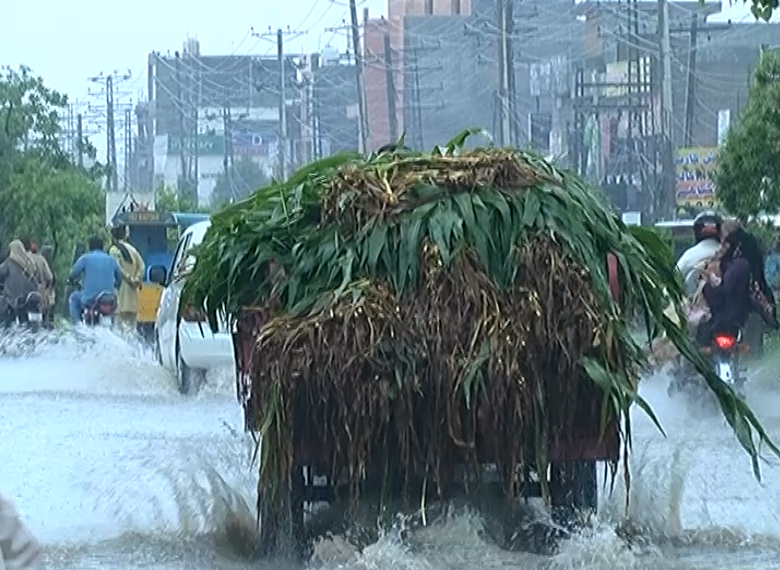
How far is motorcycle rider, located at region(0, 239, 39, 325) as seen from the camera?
3022 cm

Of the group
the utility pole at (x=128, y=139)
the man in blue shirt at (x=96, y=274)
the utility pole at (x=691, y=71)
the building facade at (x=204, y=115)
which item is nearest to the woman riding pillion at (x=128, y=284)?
the man in blue shirt at (x=96, y=274)

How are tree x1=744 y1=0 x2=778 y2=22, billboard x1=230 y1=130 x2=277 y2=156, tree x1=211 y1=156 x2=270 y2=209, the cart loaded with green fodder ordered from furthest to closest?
billboard x1=230 y1=130 x2=277 y2=156, tree x1=211 y1=156 x2=270 y2=209, tree x1=744 y1=0 x2=778 y2=22, the cart loaded with green fodder

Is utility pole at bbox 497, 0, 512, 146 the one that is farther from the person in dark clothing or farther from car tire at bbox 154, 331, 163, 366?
the person in dark clothing

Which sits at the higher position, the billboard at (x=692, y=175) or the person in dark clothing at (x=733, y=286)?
the person in dark clothing at (x=733, y=286)

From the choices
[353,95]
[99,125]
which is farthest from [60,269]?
[99,125]

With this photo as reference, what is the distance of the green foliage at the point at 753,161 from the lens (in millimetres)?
24781

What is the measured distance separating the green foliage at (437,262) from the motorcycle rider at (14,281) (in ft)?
67.2

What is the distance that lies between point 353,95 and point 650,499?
309 feet

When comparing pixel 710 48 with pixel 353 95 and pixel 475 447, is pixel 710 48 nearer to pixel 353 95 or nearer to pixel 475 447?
pixel 353 95

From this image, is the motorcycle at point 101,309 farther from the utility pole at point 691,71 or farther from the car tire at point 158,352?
the utility pole at point 691,71

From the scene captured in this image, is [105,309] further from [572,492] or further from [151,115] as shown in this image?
[151,115]

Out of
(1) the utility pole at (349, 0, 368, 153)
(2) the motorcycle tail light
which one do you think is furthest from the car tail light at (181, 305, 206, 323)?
(1) the utility pole at (349, 0, 368, 153)

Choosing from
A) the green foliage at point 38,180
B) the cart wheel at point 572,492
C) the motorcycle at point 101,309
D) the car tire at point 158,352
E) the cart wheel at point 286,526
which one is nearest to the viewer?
the cart wheel at point 286,526

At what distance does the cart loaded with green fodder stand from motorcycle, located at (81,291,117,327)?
18405 mm
